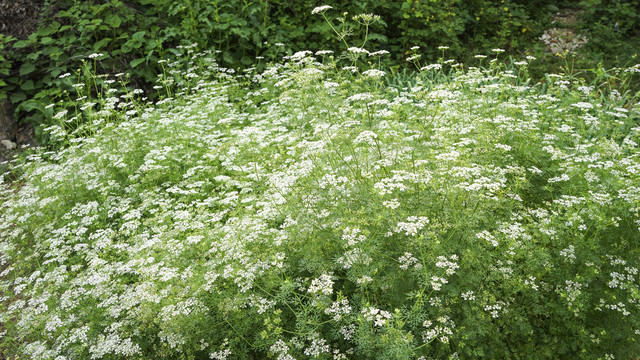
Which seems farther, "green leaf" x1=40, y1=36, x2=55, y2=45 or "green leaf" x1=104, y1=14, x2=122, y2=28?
"green leaf" x1=104, y1=14, x2=122, y2=28

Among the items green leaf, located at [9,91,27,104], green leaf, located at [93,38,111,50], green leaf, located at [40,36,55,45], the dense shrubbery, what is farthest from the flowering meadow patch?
green leaf, located at [40,36,55,45]

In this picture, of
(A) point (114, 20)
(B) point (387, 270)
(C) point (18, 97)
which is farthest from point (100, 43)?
(B) point (387, 270)

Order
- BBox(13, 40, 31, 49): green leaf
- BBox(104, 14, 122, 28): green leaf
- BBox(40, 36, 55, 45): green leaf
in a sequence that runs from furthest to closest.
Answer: BBox(104, 14, 122, 28): green leaf → BBox(40, 36, 55, 45): green leaf → BBox(13, 40, 31, 49): green leaf

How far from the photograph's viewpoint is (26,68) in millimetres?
6801

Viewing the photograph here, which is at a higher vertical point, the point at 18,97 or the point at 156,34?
the point at 156,34

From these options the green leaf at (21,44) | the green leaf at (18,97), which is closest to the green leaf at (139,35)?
the green leaf at (21,44)

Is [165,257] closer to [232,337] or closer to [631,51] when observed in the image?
[232,337]

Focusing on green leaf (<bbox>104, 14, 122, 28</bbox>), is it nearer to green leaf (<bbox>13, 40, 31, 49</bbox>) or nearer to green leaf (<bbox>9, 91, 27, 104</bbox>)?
green leaf (<bbox>13, 40, 31, 49</bbox>)

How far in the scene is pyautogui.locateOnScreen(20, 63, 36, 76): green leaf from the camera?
6.77 metres

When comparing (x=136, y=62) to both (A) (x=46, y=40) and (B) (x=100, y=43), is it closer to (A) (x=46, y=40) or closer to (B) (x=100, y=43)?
(B) (x=100, y=43)

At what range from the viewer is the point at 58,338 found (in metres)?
3.00

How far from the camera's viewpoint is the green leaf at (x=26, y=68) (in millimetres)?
6769

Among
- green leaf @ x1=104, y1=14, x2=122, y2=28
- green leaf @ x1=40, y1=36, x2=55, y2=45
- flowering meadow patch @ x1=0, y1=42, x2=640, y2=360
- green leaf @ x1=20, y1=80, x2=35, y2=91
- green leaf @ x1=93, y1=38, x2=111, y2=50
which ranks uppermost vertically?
green leaf @ x1=104, y1=14, x2=122, y2=28

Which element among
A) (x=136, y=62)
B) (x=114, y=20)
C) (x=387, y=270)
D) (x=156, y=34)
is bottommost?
(x=387, y=270)
